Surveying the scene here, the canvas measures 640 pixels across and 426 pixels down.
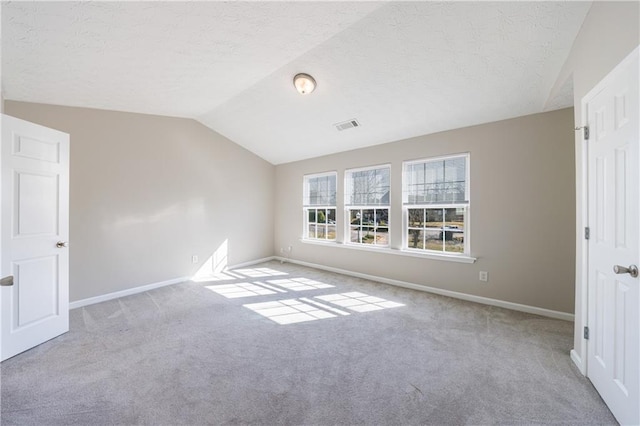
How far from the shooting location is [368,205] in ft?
15.0

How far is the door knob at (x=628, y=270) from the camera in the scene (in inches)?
54.1

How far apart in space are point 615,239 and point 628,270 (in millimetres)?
260

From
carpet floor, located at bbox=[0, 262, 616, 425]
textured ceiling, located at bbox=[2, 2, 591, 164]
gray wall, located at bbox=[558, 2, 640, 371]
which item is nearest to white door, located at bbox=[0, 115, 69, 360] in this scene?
carpet floor, located at bbox=[0, 262, 616, 425]

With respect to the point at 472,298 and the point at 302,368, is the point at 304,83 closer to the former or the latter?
the point at 302,368

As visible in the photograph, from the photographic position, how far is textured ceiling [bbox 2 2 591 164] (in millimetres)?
2021

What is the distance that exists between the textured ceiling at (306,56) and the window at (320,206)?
1.71m

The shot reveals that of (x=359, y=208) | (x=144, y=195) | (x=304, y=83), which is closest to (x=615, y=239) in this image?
(x=304, y=83)

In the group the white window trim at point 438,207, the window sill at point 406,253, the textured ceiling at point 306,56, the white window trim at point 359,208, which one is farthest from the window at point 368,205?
the textured ceiling at point 306,56

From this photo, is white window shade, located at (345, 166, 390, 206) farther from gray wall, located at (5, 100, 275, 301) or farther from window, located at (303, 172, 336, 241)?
gray wall, located at (5, 100, 275, 301)

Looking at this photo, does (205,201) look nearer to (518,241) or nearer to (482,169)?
(482,169)

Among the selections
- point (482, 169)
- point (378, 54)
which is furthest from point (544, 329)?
point (378, 54)

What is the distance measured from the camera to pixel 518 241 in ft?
10.3

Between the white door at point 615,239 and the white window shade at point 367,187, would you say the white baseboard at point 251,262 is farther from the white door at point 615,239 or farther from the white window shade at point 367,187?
the white door at point 615,239

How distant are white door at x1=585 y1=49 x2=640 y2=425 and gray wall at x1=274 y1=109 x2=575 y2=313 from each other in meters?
1.26
